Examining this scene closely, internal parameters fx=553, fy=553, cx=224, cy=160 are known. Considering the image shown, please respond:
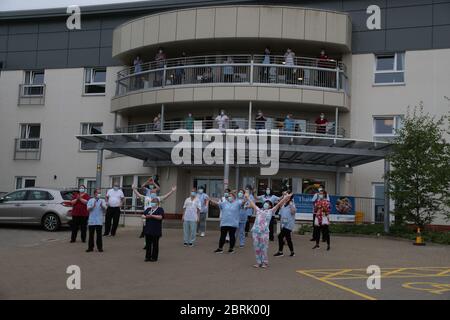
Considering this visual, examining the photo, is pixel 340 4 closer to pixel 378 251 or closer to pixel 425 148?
pixel 425 148

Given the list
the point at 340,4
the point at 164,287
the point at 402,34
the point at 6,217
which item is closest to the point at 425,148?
the point at 402,34

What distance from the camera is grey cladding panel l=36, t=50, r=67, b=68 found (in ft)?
96.9

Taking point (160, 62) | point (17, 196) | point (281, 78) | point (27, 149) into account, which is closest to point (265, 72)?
point (281, 78)

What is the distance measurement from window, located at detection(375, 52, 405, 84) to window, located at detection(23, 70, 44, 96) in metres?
17.4

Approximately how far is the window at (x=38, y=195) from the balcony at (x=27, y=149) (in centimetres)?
1026

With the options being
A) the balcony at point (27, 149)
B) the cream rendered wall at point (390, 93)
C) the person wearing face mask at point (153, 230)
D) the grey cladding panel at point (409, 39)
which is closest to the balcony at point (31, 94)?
the balcony at point (27, 149)

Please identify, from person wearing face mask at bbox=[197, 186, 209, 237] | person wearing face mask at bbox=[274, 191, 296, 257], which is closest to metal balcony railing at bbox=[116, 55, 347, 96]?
person wearing face mask at bbox=[197, 186, 209, 237]

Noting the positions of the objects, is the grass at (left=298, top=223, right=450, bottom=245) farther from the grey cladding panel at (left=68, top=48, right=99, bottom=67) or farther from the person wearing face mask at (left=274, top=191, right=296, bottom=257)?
the grey cladding panel at (left=68, top=48, right=99, bottom=67)

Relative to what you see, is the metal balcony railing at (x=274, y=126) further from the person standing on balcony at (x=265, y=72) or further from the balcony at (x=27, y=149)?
the balcony at (x=27, y=149)

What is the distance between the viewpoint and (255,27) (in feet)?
79.4

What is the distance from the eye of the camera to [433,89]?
24250 mm

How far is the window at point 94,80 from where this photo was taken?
28.9m

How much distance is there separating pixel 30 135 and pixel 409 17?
2020cm

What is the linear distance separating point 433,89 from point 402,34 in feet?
9.36
